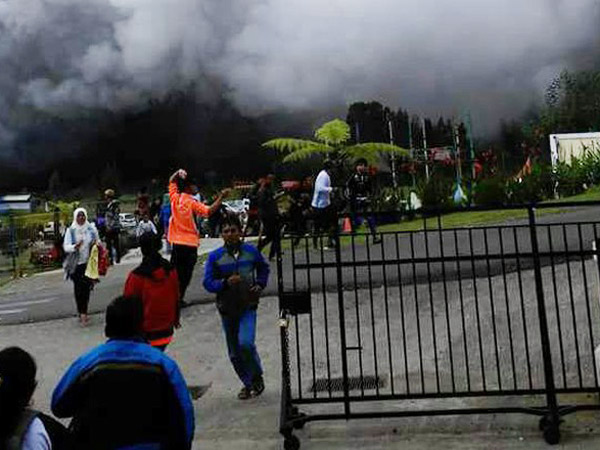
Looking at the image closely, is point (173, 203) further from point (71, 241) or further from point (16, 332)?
point (16, 332)

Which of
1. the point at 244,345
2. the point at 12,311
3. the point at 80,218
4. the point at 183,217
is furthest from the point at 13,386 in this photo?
the point at 12,311

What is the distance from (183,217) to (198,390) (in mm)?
2420

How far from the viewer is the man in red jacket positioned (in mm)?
4652

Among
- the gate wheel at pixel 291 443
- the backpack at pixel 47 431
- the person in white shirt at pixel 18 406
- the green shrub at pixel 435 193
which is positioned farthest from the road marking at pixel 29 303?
the green shrub at pixel 435 193

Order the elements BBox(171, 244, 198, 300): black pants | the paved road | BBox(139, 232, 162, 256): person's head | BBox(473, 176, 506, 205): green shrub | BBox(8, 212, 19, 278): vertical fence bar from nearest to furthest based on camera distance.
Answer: BBox(139, 232, 162, 256): person's head < BBox(171, 244, 198, 300): black pants < the paved road < BBox(8, 212, 19, 278): vertical fence bar < BBox(473, 176, 506, 205): green shrub

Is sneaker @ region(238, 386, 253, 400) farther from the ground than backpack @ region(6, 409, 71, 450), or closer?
closer

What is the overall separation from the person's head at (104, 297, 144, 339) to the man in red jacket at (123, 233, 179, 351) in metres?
1.68

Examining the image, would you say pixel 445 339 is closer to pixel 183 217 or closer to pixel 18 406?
pixel 183 217

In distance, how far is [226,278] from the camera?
16.9 feet

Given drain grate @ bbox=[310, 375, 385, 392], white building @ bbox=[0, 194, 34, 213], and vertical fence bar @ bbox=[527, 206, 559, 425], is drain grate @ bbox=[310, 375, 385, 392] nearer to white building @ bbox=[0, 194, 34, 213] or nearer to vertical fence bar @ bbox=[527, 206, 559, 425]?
vertical fence bar @ bbox=[527, 206, 559, 425]

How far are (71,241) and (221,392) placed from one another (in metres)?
3.33

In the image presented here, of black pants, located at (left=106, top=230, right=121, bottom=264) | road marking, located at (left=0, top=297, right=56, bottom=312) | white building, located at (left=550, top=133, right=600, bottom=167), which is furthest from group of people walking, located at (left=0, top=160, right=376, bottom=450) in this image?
white building, located at (left=550, top=133, right=600, bottom=167)

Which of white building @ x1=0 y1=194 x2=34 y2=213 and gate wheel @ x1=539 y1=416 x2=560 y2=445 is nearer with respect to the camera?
gate wheel @ x1=539 y1=416 x2=560 y2=445

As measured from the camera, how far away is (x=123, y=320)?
2.89 metres
